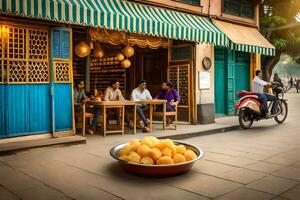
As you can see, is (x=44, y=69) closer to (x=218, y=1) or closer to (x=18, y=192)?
(x=18, y=192)

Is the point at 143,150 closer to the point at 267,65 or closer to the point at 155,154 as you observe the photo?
the point at 155,154

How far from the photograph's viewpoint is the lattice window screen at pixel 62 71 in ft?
26.5

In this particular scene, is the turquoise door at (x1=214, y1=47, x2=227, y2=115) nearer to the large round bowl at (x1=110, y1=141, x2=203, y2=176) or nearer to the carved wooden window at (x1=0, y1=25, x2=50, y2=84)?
the carved wooden window at (x1=0, y1=25, x2=50, y2=84)

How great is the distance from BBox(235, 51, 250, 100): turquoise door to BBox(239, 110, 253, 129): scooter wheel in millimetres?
3500

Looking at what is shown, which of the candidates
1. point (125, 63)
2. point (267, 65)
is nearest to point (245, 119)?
point (125, 63)

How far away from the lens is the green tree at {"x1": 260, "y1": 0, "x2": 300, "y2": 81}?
21.7 m

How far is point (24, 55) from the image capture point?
7609mm

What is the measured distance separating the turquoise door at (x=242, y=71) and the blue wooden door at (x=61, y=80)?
27.4 feet

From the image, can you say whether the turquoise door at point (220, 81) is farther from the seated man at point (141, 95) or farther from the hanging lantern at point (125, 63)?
the seated man at point (141, 95)

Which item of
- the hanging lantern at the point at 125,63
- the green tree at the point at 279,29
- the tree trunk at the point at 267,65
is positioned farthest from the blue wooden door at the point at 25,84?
the tree trunk at the point at 267,65

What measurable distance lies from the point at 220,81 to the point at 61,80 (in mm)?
7300

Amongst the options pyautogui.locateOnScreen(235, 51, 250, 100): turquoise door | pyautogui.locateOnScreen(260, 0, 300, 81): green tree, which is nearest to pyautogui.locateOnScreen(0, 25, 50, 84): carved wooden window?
pyautogui.locateOnScreen(235, 51, 250, 100): turquoise door

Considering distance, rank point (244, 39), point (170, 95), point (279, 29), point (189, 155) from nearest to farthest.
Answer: point (189, 155) < point (170, 95) < point (244, 39) < point (279, 29)

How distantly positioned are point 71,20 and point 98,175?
145 inches
